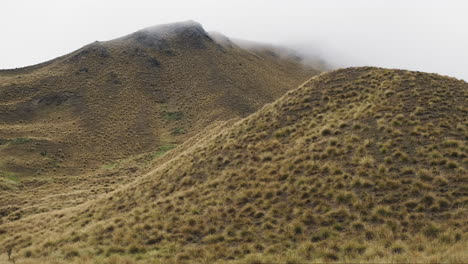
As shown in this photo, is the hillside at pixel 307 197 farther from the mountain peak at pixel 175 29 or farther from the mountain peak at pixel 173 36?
the mountain peak at pixel 175 29

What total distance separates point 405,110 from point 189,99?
60.5 metres

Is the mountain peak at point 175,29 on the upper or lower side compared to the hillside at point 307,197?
upper

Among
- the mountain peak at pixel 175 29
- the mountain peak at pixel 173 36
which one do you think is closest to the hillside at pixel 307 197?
the mountain peak at pixel 173 36

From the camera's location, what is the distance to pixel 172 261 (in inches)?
471

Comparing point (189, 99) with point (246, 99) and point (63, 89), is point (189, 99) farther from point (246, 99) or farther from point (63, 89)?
point (63, 89)

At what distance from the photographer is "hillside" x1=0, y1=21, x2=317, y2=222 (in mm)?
40906

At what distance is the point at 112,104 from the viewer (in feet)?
236

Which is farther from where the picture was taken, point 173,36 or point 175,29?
point 175,29

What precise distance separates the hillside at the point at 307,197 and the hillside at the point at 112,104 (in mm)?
14358

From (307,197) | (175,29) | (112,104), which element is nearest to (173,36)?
(175,29)

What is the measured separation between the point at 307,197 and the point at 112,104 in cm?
6539

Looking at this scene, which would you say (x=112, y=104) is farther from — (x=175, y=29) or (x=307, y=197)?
(x=307, y=197)

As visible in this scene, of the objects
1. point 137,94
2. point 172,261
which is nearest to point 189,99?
point 137,94

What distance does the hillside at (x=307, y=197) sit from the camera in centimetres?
1181
